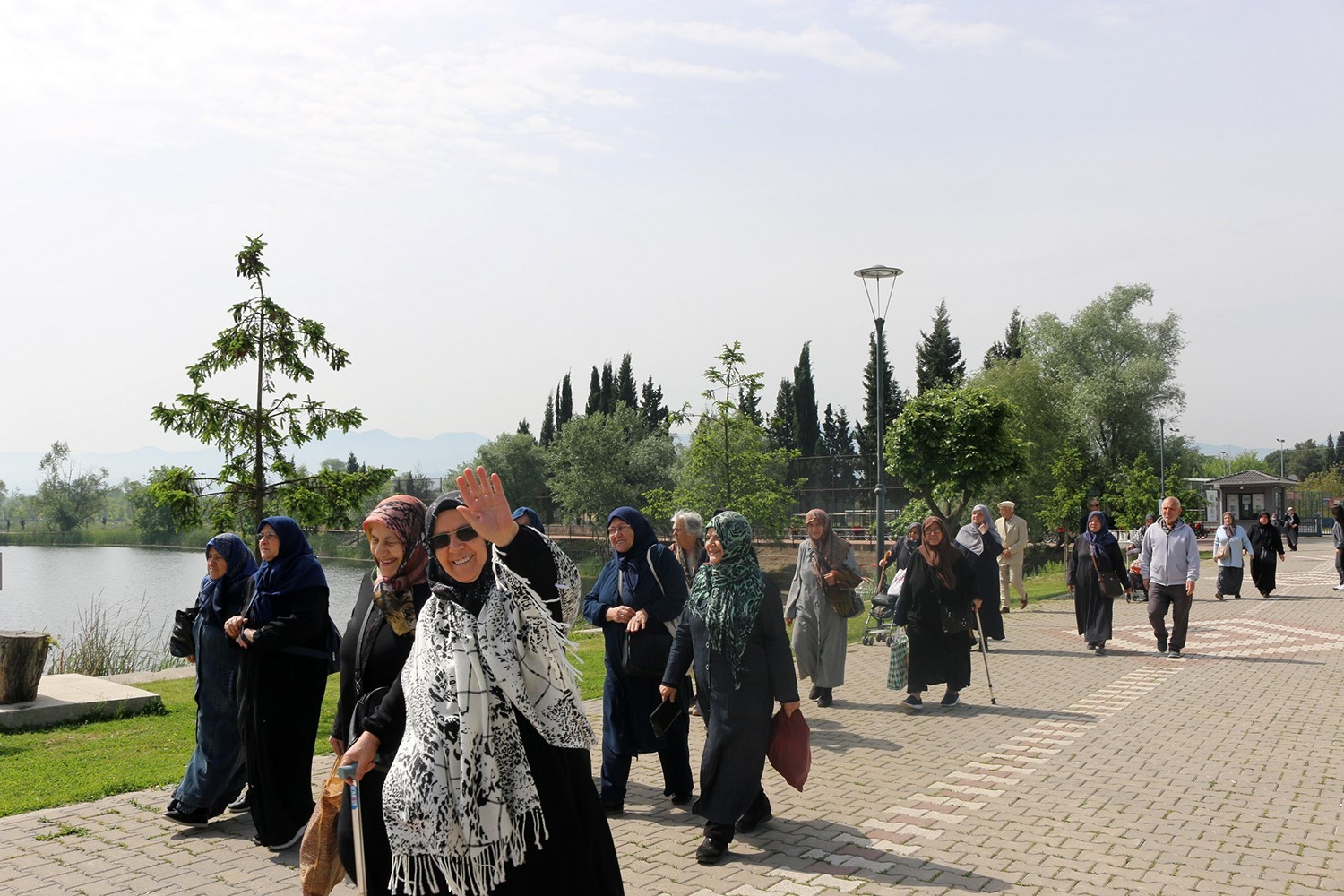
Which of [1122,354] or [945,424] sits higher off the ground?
[1122,354]

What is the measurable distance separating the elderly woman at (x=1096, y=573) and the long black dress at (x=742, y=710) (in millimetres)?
9157

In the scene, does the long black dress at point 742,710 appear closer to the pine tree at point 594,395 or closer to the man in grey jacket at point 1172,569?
the man in grey jacket at point 1172,569

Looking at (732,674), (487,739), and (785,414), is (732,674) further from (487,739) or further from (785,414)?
(785,414)

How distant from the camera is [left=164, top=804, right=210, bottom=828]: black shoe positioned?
653cm

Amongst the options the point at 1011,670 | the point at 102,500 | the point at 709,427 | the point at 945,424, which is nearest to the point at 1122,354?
the point at 709,427

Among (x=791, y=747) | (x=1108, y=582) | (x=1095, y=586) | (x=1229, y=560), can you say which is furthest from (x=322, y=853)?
(x=1229, y=560)

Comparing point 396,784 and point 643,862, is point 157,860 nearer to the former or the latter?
point 643,862

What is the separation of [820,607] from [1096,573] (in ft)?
18.5

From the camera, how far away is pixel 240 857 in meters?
6.09

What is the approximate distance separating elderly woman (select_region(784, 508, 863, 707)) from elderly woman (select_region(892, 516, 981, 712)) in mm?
627

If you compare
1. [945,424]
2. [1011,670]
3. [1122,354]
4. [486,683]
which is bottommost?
[1011,670]

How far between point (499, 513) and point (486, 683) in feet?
1.77

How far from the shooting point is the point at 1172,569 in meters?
13.5

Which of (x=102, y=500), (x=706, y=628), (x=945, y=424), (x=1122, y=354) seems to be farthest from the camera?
(x=102, y=500)
